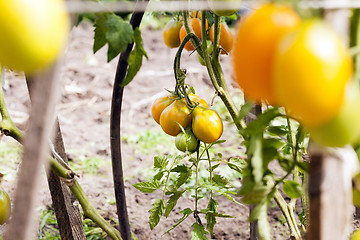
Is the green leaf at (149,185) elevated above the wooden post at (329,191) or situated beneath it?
elevated above

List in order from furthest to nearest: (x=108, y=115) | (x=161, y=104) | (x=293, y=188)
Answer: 1. (x=108, y=115)
2. (x=161, y=104)
3. (x=293, y=188)

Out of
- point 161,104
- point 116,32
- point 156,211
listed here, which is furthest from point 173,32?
point 116,32

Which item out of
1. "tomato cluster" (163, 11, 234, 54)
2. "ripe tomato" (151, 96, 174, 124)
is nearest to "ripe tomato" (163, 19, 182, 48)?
"tomato cluster" (163, 11, 234, 54)

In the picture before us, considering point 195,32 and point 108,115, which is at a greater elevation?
point 108,115

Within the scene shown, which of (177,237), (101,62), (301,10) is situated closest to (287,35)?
(301,10)

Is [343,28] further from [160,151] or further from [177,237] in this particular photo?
[160,151]

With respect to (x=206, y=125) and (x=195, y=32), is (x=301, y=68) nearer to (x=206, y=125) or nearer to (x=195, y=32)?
(x=206, y=125)

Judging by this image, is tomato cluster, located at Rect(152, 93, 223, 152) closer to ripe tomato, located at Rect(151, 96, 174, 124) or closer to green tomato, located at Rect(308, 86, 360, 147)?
ripe tomato, located at Rect(151, 96, 174, 124)

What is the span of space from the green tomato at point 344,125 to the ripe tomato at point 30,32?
0.85ft

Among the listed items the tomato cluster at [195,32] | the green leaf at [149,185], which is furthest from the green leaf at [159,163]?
the tomato cluster at [195,32]

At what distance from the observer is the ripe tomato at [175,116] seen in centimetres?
91

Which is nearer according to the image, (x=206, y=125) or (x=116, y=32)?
(x=116, y=32)

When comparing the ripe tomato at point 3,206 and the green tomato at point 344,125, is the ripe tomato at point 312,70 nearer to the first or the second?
the green tomato at point 344,125

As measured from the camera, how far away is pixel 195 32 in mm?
1016
